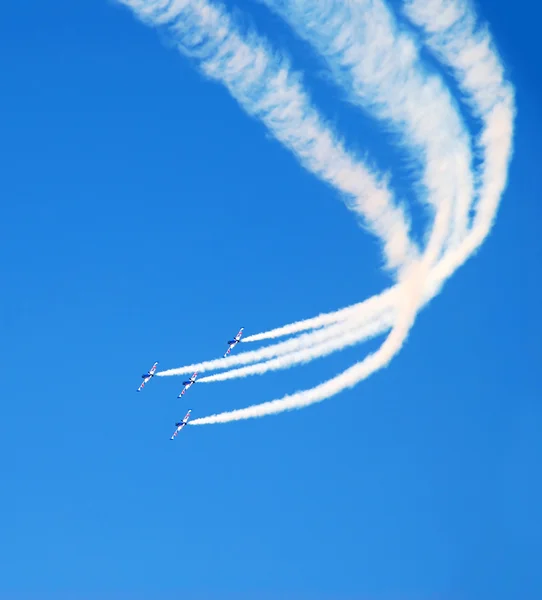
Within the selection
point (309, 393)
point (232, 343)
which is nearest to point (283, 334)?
point (309, 393)

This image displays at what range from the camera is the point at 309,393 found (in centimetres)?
5344

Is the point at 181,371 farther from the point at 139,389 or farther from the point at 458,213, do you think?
the point at 458,213

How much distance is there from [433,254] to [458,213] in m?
1.94

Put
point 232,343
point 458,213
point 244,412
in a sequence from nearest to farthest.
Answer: point 458,213
point 244,412
point 232,343

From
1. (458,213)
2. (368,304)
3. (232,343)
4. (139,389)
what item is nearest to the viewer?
(458,213)

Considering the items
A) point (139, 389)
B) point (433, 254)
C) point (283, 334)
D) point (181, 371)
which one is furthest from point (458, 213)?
point (139, 389)

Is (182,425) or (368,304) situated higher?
(182,425)

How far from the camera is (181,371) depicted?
197 ft

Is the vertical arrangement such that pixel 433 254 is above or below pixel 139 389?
below

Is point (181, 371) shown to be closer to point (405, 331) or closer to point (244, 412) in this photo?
point (244, 412)

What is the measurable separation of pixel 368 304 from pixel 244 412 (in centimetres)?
799

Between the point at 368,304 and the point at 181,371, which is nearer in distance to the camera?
the point at 368,304

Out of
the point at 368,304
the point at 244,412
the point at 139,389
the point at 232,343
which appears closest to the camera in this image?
the point at 368,304

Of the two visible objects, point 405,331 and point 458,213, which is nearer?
point 458,213
